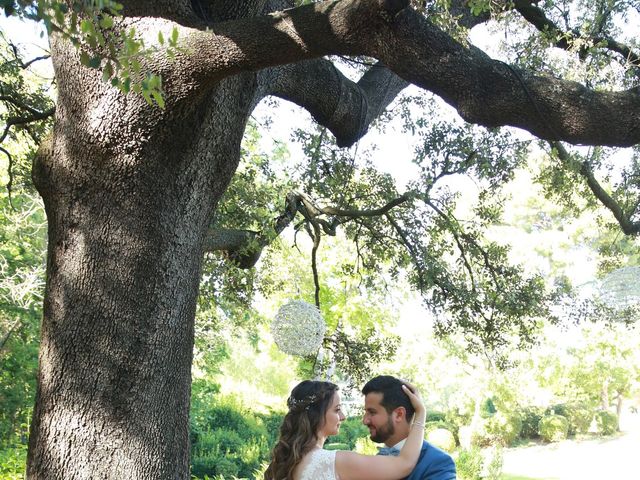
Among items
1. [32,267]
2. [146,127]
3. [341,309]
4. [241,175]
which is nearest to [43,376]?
[146,127]

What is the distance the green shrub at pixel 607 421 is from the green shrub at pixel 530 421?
1.76m

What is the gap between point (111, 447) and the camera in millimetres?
3621

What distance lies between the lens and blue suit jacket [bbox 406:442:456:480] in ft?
9.39

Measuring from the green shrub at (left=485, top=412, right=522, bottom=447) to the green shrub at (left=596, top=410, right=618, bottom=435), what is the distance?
291cm

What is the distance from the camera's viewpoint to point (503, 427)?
2192cm

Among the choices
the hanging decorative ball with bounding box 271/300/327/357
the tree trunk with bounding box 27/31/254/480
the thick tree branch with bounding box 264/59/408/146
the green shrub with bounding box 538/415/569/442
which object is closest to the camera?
the tree trunk with bounding box 27/31/254/480

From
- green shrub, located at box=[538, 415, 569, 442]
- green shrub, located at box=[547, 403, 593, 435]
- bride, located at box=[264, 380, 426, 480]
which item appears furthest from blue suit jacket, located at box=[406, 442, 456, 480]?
green shrub, located at box=[547, 403, 593, 435]

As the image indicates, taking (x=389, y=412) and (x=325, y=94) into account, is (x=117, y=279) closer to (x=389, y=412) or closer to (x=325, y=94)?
(x=389, y=412)

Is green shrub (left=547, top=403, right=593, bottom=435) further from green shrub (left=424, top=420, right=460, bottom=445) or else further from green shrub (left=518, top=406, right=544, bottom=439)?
green shrub (left=424, top=420, right=460, bottom=445)

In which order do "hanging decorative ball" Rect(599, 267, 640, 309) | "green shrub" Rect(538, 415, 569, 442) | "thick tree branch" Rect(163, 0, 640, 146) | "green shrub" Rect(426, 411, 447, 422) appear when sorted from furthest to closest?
"green shrub" Rect(426, 411, 447, 422)
"green shrub" Rect(538, 415, 569, 442)
"hanging decorative ball" Rect(599, 267, 640, 309)
"thick tree branch" Rect(163, 0, 640, 146)

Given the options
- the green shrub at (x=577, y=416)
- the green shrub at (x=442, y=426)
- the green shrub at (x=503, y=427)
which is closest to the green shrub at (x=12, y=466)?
the green shrub at (x=442, y=426)

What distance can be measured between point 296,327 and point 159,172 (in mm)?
3020

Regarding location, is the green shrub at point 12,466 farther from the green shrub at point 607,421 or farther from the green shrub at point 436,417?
the green shrub at point 607,421

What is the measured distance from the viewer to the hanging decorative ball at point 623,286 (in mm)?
6895
